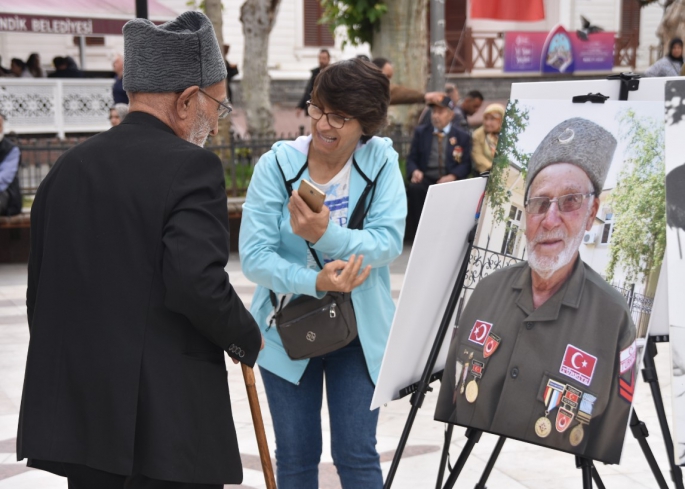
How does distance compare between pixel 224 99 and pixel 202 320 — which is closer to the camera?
pixel 202 320

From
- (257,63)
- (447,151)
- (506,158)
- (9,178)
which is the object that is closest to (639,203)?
(506,158)

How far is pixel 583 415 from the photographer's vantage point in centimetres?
282

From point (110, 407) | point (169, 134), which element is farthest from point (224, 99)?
point (110, 407)

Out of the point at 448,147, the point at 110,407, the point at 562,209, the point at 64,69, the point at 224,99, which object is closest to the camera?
the point at 110,407

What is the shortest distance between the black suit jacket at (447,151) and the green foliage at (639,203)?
6.87m

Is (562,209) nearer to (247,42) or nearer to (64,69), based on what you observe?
(247,42)

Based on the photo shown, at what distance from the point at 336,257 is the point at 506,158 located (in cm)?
62

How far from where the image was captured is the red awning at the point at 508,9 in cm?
1209

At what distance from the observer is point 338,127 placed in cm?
318

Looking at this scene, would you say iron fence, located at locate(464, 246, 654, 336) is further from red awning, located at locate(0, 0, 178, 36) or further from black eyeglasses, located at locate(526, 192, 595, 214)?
red awning, located at locate(0, 0, 178, 36)

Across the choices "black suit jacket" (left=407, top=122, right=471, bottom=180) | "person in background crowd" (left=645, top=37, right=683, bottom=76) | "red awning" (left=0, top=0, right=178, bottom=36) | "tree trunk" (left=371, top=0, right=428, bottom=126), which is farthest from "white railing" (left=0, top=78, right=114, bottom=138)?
"person in background crowd" (left=645, top=37, right=683, bottom=76)

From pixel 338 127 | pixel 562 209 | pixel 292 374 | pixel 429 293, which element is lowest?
pixel 292 374

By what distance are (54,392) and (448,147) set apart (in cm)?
777

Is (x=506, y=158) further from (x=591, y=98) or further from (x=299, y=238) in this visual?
(x=299, y=238)
